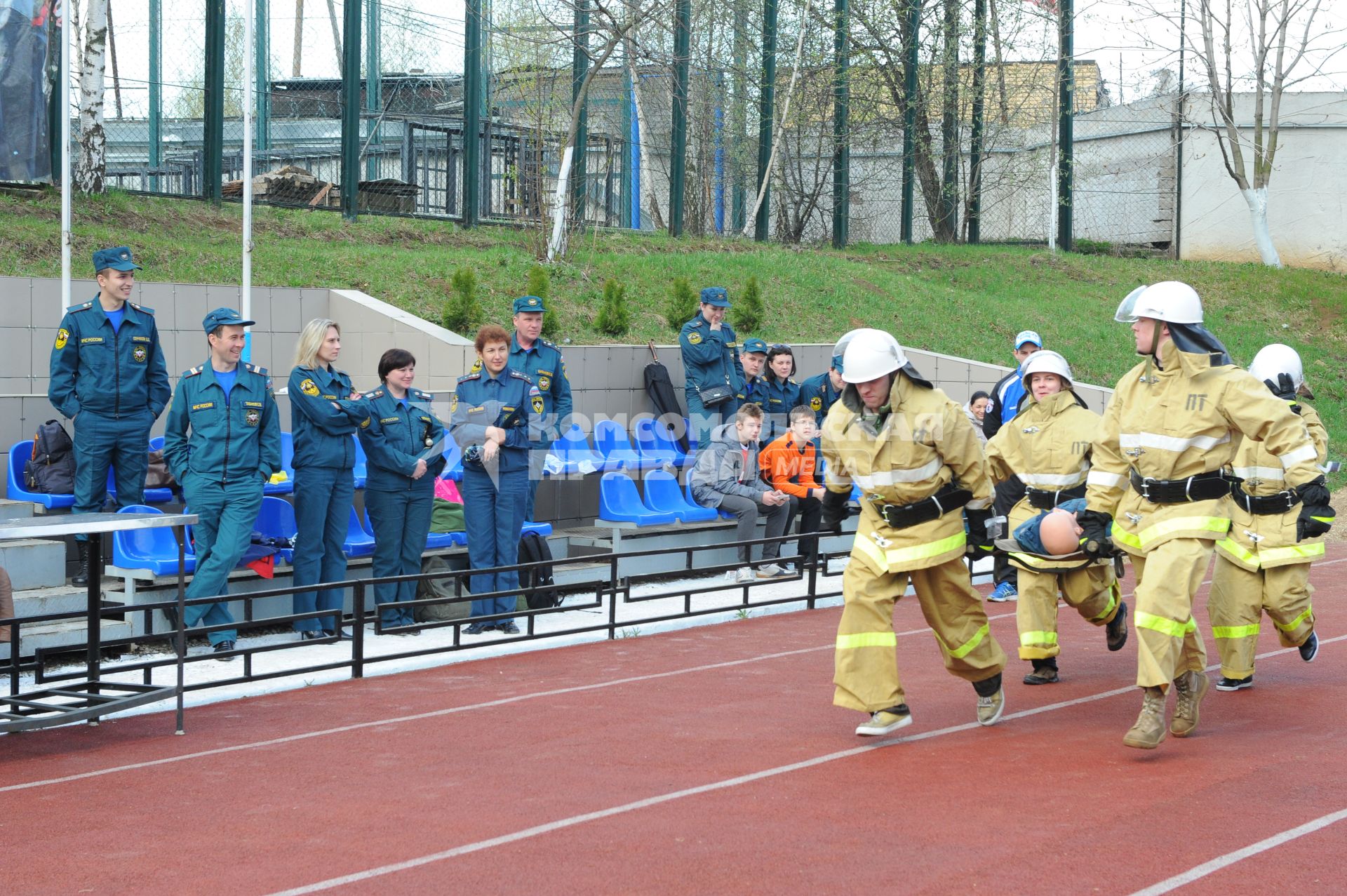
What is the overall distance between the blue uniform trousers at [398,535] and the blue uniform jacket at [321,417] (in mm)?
446

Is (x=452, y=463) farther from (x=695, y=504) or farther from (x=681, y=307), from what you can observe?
(x=681, y=307)

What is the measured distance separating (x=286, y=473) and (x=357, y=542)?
2.93 ft

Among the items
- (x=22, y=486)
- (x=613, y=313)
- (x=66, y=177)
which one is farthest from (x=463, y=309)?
(x=22, y=486)

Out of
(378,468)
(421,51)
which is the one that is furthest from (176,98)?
(378,468)

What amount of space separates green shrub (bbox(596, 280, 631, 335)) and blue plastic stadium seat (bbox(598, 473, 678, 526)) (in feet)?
12.1

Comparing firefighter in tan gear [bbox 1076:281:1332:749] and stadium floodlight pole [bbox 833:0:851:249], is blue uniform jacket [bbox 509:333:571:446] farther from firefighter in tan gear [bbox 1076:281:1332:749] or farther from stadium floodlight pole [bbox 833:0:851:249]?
stadium floodlight pole [bbox 833:0:851:249]

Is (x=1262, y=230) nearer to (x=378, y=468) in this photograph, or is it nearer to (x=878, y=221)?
(x=878, y=221)

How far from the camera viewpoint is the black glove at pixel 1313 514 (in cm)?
834

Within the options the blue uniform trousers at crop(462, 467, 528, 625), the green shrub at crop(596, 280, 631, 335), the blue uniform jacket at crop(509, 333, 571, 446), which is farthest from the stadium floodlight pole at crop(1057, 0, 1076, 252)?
the blue uniform trousers at crop(462, 467, 528, 625)

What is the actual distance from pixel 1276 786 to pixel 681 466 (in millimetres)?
8678

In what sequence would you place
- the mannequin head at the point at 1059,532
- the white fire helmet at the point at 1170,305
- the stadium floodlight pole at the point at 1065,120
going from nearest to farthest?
1. the white fire helmet at the point at 1170,305
2. the mannequin head at the point at 1059,532
3. the stadium floodlight pole at the point at 1065,120

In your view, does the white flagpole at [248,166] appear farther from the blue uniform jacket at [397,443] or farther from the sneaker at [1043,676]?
the sneaker at [1043,676]

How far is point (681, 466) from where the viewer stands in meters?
14.4

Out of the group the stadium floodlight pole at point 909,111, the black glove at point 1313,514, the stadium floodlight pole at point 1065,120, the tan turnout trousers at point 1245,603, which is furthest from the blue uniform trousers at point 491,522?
the stadium floodlight pole at point 1065,120
